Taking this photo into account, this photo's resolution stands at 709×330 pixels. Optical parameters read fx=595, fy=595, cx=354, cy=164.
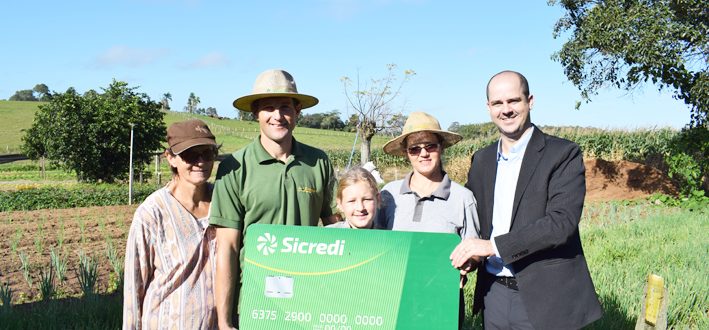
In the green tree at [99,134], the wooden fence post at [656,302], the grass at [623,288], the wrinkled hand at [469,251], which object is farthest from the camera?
the green tree at [99,134]

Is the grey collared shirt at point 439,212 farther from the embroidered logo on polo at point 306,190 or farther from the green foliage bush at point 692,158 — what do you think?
the green foliage bush at point 692,158

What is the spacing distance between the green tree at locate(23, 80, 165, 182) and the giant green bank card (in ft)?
80.3

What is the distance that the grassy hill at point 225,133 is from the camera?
52.1 meters

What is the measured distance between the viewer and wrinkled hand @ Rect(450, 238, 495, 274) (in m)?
2.40

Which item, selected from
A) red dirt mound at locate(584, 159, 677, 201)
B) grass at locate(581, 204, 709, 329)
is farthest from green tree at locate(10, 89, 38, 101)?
grass at locate(581, 204, 709, 329)

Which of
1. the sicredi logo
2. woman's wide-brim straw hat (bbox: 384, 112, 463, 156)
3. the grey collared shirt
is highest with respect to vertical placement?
woman's wide-brim straw hat (bbox: 384, 112, 463, 156)

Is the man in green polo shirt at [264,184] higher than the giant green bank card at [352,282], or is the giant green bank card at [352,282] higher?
A: the man in green polo shirt at [264,184]

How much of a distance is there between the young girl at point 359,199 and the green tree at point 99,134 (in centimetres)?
2435

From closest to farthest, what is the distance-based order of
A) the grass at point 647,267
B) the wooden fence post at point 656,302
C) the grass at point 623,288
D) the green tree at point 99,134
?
the wooden fence post at point 656,302 → the grass at point 623,288 → the grass at point 647,267 → the green tree at point 99,134

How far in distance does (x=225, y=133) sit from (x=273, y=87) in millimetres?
61842

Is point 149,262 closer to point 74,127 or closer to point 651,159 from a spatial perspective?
Result: point 651,159

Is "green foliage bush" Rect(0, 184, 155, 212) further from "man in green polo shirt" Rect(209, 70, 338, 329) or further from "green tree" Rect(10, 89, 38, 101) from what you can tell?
"green tree" Rect(10, 89, 38, 101)

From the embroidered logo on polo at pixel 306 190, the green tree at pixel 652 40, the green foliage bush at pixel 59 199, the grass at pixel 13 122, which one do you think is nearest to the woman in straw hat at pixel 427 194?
the embroidered logo on polo at pixel 306 190

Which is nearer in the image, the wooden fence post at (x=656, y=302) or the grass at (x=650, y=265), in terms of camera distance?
the wooden fence post at (x=656, y=302)
